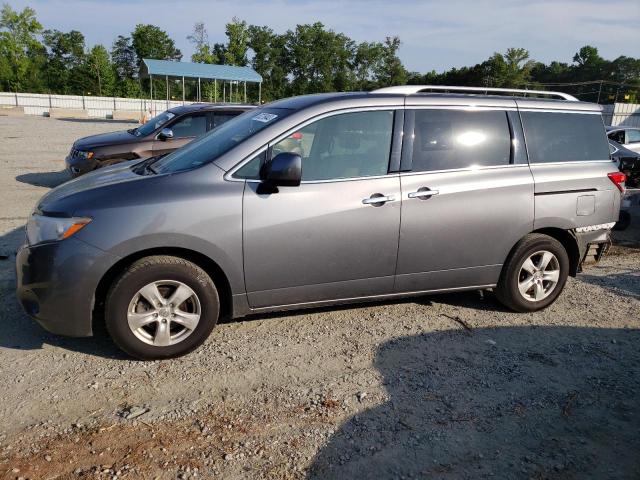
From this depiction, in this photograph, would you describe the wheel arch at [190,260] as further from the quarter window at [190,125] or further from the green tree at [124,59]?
the green tree at [124,59]

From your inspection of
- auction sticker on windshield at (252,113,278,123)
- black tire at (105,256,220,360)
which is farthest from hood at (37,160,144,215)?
auction sticker on windshield at (252,113,278,123)

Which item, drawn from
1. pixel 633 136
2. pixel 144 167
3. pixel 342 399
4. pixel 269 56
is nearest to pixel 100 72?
pixel 269 56

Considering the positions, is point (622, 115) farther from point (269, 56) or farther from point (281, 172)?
point (269, 56)

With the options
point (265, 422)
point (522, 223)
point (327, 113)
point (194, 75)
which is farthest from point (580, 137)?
point (194, 75)

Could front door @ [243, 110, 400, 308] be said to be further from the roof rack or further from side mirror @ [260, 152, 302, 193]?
the roof rack

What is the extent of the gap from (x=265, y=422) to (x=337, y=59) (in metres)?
70.3

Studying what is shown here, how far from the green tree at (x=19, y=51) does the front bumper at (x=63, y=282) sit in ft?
214

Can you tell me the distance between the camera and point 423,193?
4.41 m

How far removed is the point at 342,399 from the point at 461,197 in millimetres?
2009

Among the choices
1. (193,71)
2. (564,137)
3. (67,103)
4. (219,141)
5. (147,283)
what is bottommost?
(67,103)

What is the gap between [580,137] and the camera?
521 centimetres

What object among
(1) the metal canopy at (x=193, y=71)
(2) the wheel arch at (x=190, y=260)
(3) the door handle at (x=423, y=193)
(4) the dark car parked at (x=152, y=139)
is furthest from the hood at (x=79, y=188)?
(1) the metal canopy at (x=193, y=71)

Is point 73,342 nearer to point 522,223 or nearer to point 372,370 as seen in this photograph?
point 372,370

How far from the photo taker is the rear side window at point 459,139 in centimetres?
453
